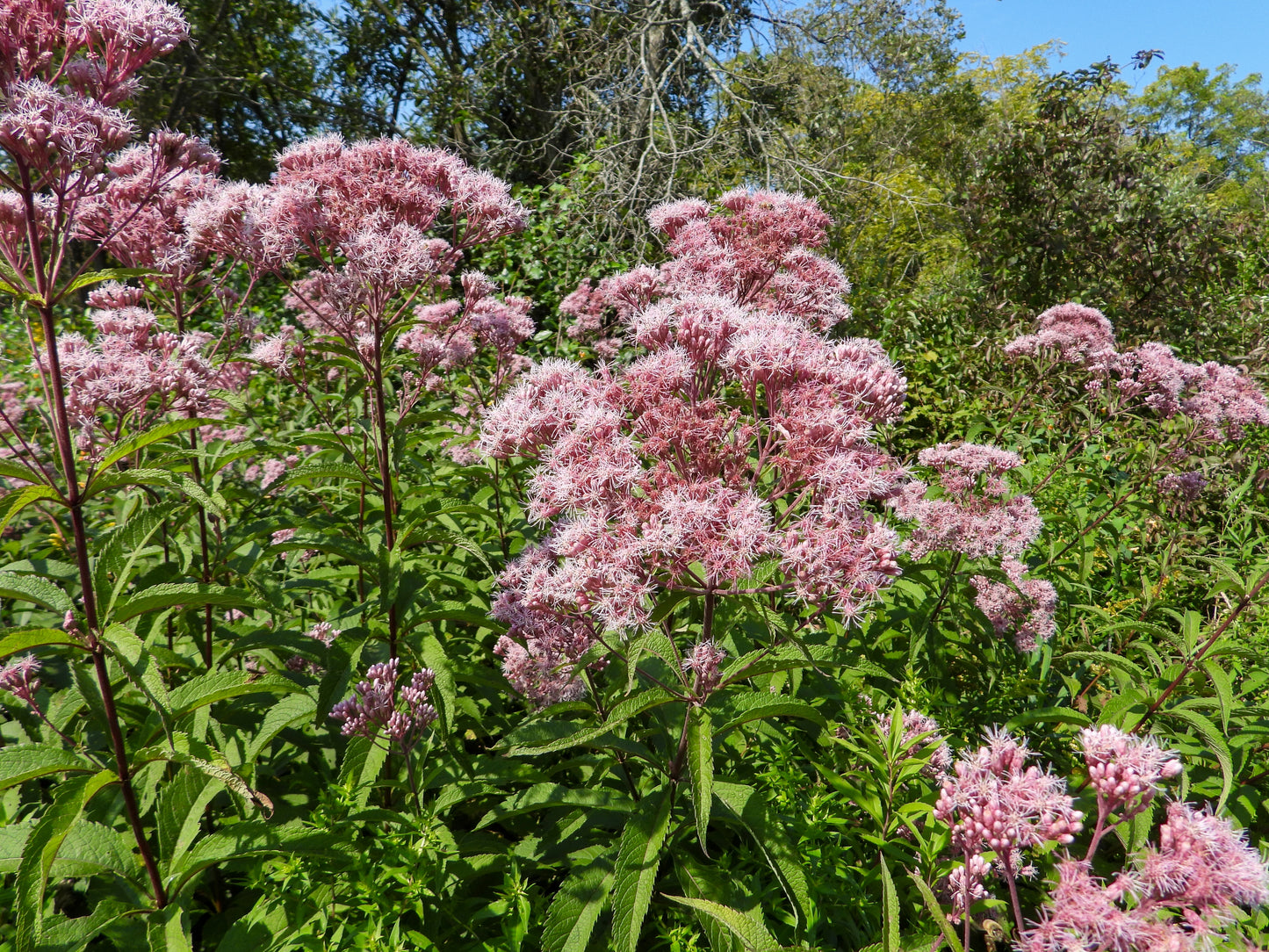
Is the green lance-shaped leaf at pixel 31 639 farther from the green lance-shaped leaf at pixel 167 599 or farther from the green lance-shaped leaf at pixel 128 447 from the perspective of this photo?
the green lance-shaped leaf at pixel 128 447

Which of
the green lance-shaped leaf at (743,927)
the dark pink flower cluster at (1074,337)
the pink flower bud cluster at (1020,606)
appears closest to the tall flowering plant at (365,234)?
the green lance-shaped leaf at (743,927)

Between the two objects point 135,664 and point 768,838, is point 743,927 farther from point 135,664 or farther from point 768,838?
point 135,664

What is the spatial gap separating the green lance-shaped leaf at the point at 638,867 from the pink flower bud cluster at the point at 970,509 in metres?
1.90

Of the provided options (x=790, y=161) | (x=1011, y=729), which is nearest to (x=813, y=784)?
(x=1011, y=729)

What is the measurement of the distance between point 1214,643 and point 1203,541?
305cm

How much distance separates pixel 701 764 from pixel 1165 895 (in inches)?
42.8

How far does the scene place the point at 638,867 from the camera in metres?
2.05

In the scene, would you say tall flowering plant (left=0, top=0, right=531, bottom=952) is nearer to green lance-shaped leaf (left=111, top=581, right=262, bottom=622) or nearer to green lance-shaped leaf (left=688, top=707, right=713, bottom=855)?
green lance-shaped leaf (left=111, top=581, right=262, bottom=622)

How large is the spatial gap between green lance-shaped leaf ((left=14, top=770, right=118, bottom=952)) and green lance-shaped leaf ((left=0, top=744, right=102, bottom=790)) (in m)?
0.11

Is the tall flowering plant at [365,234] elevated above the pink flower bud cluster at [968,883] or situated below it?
above

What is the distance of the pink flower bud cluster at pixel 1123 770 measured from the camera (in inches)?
65.9

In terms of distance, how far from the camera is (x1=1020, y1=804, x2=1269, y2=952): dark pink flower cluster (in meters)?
1.43

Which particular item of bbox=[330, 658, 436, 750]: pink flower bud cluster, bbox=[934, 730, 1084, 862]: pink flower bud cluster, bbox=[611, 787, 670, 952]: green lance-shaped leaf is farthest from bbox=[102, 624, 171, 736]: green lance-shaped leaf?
bbox=[934, 730, 1084, 862]: pink flower bud cluster

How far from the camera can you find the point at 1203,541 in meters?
5.41
